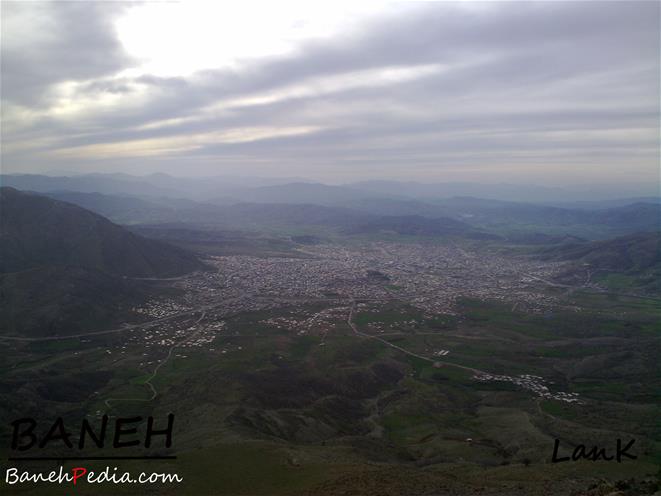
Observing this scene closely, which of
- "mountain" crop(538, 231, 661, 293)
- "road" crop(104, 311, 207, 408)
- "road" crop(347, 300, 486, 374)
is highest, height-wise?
"mountain" crop(538, 231, 661, 293)

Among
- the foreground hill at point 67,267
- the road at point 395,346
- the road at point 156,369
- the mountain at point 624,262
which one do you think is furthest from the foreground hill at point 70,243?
the mountain at point 624,262

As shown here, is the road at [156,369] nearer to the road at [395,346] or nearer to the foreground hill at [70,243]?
the road at [395,346]

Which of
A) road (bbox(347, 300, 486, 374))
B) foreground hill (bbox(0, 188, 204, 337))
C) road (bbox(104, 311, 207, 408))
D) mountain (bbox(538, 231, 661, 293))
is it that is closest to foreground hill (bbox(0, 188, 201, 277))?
foreground hill (bbox(0, 188, 204, 337))

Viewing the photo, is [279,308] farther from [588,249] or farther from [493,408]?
[588,249]

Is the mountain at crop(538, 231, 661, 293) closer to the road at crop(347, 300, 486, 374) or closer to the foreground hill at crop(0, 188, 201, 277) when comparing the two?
the road at crop(347, 300, 486, 374)

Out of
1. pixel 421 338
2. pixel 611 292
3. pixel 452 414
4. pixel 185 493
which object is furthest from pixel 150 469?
pixel 611 292

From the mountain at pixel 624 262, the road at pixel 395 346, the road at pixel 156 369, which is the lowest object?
the road at pixel 395 346

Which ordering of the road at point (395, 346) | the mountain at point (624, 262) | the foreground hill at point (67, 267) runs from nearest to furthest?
the road at point (395, 346), the foreground hill at point (67, 267), the mountain at point (624, 262)

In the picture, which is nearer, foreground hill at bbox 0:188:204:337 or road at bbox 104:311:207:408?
road at bbox 104:311:207:408

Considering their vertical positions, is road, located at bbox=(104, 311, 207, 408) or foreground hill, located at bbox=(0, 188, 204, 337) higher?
foreground hill, located at bbox=(0, 188, 204, 337)

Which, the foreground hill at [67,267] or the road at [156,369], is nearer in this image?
the road at [156,369]
